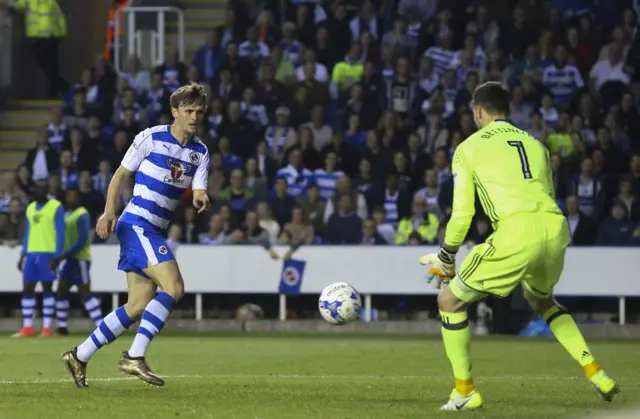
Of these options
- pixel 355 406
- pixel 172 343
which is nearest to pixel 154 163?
pixel 355 406

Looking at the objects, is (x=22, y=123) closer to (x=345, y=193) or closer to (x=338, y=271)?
(x=345, y=193)

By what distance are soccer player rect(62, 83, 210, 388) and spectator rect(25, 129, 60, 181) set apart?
13.3m

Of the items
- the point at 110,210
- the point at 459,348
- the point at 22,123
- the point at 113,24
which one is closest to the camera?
the point at 459,348

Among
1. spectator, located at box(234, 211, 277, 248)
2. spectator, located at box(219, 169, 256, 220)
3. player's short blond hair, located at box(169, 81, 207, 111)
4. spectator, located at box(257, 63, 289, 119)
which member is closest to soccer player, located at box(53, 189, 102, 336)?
spectator, located at box(234, 211, 277, 248)

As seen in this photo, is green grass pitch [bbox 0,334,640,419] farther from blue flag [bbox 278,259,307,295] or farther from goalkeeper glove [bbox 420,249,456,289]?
blue flag [bbox 278,259,307,295]

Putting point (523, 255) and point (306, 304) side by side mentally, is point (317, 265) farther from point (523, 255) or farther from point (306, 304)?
point (523, 255)

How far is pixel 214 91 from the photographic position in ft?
81.5

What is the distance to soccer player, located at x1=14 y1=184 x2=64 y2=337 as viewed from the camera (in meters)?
20.8

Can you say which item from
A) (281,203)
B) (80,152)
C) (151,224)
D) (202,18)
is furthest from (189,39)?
(151,224)

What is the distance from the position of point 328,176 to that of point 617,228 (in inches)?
174

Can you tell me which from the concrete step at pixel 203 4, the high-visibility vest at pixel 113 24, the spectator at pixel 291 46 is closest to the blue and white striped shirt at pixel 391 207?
the spectator at pixel 291 46

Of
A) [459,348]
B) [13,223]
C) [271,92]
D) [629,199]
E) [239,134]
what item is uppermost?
[271,92]

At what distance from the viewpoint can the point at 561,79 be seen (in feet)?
77.0

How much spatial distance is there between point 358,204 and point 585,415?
43.1ft
